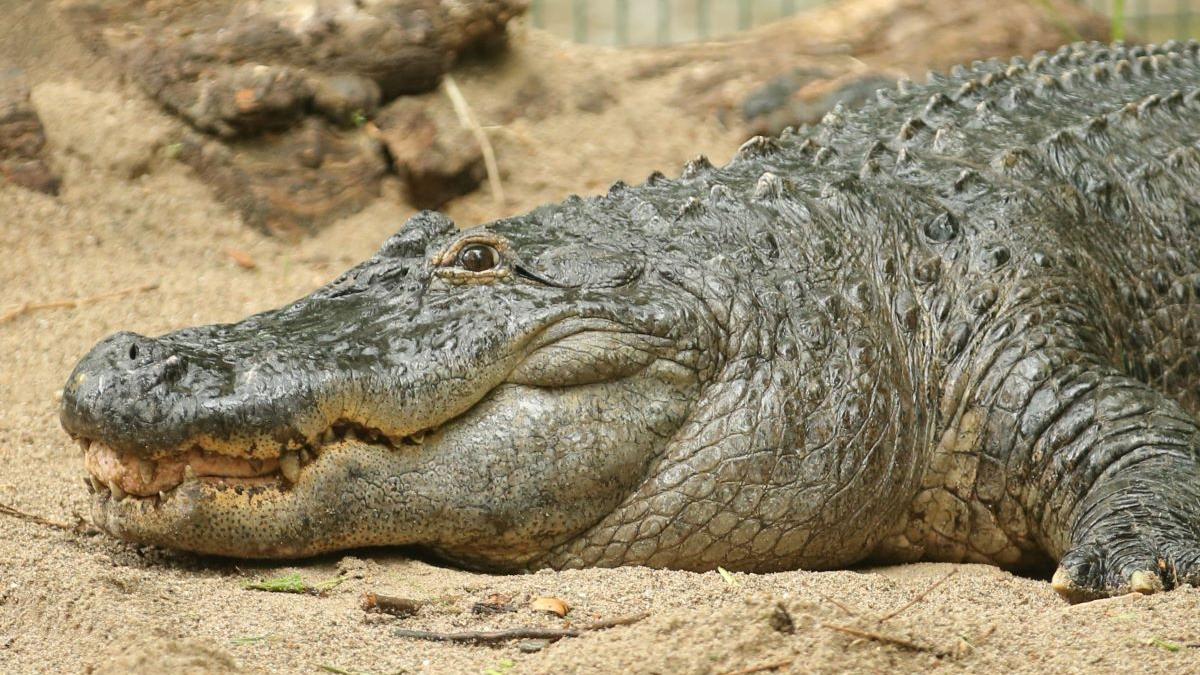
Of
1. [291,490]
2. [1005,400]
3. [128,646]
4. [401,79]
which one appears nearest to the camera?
[128,646]

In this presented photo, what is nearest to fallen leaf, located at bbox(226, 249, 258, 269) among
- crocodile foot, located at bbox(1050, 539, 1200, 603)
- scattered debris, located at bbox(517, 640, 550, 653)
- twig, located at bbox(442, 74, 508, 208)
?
twig, located at bbox(442, 74, 508, 208)

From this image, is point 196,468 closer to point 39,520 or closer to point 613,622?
point 39,520

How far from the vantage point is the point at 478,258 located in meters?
4.03

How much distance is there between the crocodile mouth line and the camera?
3559mm

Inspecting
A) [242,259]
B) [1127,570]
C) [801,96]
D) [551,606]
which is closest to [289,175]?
[242,259]

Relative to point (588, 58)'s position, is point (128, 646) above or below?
below

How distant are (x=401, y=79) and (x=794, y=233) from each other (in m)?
3.52

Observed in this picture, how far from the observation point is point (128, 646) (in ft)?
9.54

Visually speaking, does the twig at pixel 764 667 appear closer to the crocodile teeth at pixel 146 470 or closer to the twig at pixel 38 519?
the crocodile teeth at pixel 146 470

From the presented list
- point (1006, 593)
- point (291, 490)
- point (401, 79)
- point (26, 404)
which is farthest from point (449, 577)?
point (401, 79)

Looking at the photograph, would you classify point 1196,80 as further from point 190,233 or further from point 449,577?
point 190,233

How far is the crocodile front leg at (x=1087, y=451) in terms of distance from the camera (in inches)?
155

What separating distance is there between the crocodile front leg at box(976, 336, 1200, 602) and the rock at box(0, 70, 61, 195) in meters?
4.56

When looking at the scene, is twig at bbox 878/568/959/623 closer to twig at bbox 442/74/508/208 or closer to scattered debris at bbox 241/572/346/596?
scattered debris at bbox 241/572/346/596
